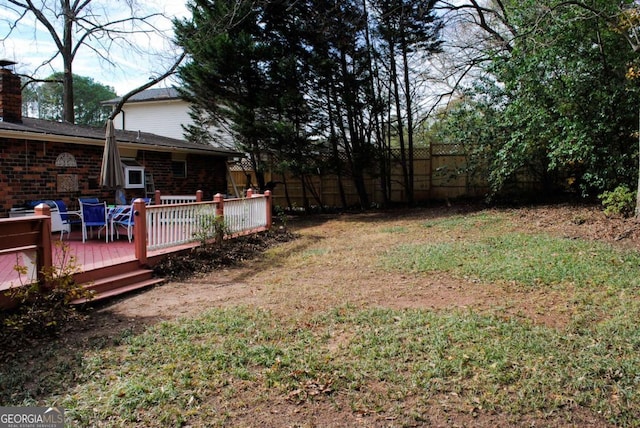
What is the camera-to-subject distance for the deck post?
6098 millimetres

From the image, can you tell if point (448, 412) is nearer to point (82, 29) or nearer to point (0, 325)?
point (0, 325)

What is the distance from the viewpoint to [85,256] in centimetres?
629

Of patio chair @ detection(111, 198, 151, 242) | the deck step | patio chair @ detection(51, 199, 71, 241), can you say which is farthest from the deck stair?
patio chair @ detection(51, 199, 71, 241)

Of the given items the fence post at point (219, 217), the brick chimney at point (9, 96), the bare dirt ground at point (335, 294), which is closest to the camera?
Result: the bare dirt ground at point (335, 294)

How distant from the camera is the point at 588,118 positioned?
30.5ft

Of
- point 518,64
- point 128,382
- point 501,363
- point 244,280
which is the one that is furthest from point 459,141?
point 128,382

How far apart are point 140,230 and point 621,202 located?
9.01 meters

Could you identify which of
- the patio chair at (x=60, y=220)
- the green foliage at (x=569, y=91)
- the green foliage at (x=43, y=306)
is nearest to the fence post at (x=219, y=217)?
the green foliage at (x=43, y=306)

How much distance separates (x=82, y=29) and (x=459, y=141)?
17476 millimetres

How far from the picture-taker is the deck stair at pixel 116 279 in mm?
5246

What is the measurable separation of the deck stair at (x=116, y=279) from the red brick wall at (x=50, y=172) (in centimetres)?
438

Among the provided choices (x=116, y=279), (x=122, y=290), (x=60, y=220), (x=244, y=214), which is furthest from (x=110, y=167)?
(x=122, y=290)

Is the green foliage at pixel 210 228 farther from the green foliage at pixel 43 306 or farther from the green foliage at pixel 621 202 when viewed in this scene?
the green foliage at pixel 621 202

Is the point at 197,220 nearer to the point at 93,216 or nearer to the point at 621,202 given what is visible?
the point at 93,216
